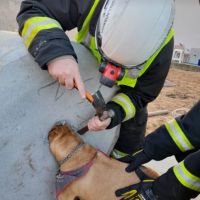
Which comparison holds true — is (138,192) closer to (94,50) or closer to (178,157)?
(178,157)

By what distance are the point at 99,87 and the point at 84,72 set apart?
0.40 ft

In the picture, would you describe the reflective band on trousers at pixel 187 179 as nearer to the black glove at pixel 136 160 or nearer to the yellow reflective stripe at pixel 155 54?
the black glove at pixel 136 160

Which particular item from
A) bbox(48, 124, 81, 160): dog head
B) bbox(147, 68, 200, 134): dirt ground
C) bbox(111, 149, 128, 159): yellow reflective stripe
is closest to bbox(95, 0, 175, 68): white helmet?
bbox(48, 124, 81, 160): dog head

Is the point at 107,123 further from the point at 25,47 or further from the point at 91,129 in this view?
the point at 25,47

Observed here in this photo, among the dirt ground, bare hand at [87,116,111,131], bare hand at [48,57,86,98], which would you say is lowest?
the dirt ground

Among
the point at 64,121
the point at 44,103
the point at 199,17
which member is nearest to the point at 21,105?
the point at 44,103

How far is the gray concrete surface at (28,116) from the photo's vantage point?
5.59ft

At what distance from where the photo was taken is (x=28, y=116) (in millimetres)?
1743

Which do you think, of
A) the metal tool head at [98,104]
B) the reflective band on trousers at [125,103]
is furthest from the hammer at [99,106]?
the reflective band on trousers at [125,103]

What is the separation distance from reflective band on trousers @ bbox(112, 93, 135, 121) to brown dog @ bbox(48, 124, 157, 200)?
0.98 feet

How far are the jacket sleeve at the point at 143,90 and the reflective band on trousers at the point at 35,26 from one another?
1.77 feet

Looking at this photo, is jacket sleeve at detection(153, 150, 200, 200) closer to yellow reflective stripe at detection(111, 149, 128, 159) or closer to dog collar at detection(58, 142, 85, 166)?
dog collar at detection(58, 142, 85, 166)

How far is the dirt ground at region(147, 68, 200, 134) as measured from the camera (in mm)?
4407

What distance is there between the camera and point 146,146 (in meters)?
1.93
